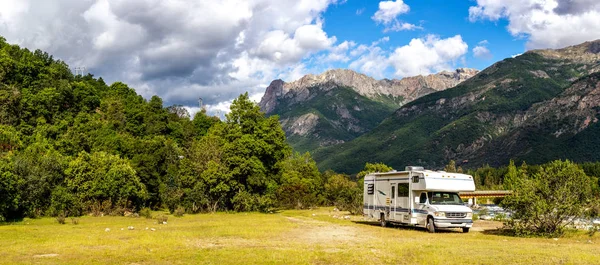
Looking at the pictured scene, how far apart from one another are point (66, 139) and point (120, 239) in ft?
133

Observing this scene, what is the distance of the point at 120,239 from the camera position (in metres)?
19.5

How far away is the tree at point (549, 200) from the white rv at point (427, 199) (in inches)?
105

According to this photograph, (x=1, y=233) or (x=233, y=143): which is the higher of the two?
(x=233, y=143)

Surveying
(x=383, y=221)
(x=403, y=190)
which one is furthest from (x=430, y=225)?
(x=383, y=221)

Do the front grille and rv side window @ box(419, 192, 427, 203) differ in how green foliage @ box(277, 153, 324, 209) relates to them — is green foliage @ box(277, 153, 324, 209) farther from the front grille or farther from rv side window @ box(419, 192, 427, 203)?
the front grille

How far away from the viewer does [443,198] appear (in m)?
25.9

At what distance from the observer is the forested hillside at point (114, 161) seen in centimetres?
3878

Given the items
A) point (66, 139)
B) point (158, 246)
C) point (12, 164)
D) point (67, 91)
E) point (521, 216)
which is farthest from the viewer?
point (67, 91)

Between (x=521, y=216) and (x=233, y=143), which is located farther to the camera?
(x=233, y=143)

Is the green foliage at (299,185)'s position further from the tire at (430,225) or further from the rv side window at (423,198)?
the tire at (430,225)

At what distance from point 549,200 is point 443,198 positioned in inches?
212

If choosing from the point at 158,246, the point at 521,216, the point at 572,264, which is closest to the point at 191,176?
the point at 158,246

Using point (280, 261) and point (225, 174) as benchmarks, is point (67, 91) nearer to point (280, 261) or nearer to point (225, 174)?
point (225, 174)

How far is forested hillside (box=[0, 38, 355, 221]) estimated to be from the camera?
38.8 metres
